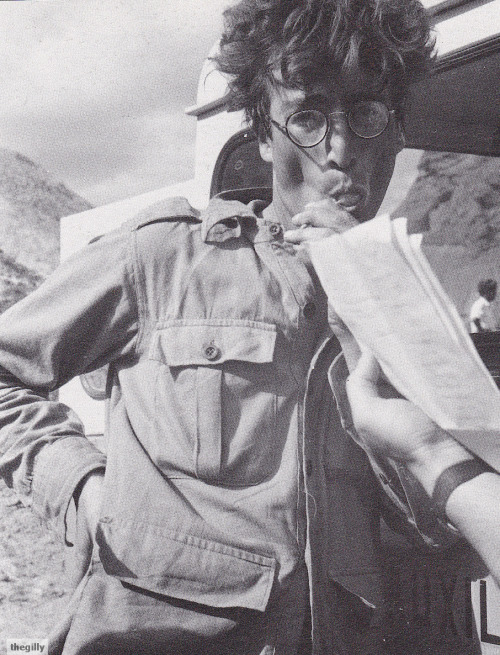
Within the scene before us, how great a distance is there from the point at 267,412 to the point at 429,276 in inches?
24.7

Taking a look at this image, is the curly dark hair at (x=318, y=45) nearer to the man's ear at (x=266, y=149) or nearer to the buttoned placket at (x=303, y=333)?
the man's ear at (x=266, y=149)

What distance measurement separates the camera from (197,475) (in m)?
1.60

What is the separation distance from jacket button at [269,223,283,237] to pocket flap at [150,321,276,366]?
24cm

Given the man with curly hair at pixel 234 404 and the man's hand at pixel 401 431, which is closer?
the man's hand at pixel 401 431

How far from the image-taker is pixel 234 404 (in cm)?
165

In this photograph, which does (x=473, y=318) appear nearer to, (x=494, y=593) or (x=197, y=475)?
(x=494, y=593)

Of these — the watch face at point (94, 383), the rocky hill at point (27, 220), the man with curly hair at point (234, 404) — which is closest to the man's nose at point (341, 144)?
the man with curly hair at point (234, 404)

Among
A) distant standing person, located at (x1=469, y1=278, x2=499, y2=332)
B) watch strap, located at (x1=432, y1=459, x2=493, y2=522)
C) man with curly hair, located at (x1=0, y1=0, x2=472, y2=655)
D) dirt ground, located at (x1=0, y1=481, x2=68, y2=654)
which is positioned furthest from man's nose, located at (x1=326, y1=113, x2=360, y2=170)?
dirt ground, located at (x1=0, y1=481, x2=68, y2=654)

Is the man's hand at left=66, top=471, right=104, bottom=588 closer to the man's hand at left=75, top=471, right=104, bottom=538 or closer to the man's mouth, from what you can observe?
the man's hand at left=75, top=471, right=104, bottom=538

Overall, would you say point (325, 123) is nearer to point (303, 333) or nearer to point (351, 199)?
point (351, 199)

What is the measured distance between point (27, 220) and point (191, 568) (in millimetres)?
14938

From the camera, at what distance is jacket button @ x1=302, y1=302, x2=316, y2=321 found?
5.68ft

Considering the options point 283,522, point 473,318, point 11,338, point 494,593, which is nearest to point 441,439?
point 283,522

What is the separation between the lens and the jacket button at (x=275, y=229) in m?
1.83
